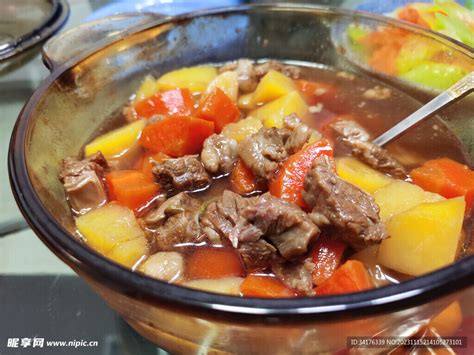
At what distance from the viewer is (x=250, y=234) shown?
1.15m

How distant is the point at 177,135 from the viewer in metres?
1.56

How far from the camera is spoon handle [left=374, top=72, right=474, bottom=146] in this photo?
4.95 feet

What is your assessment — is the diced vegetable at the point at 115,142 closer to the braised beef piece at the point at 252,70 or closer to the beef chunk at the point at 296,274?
the braised beef piece at the point at 252,70

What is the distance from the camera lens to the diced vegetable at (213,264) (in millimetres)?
1183

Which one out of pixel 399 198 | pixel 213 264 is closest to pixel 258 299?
pixel 213 264

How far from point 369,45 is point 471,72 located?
1.70ft

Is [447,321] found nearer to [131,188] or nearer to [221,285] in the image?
[221,285]

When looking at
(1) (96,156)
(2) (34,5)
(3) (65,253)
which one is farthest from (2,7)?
(3) (65,253)

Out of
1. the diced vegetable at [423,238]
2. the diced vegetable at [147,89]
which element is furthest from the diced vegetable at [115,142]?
the diced vegetable at [423,238]

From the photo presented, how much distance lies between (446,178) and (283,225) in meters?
0.59

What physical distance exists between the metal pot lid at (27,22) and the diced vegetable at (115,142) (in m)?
1.06

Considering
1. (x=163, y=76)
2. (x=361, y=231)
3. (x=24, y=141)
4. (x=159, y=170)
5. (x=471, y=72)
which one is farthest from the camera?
(x=163, y=76)

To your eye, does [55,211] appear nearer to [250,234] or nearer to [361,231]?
[250,234]

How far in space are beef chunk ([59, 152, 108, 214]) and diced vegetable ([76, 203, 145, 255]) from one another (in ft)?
0.17
